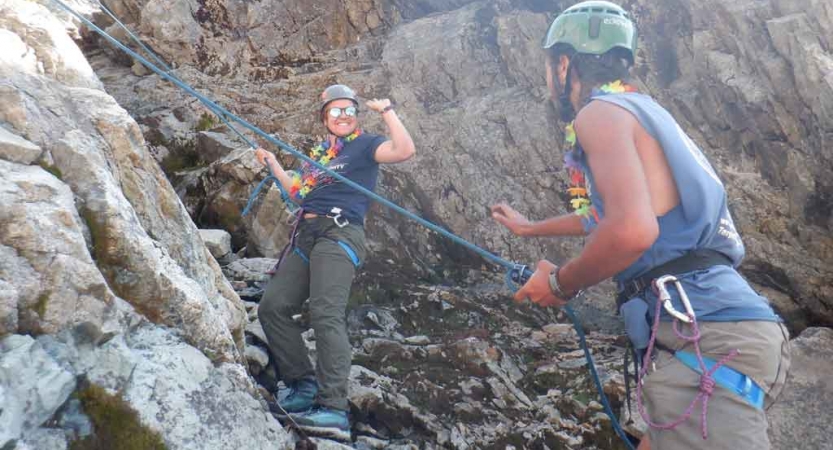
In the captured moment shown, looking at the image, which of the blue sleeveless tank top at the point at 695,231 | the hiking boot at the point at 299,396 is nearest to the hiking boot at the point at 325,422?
the hiking boot at the point at 299,396

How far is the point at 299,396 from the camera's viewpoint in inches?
195

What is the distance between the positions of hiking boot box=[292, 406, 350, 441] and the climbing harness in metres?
2.49

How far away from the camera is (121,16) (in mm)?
14898

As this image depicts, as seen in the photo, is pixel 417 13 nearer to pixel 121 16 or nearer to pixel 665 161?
pixel 121 16

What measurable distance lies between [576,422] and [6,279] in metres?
5.10

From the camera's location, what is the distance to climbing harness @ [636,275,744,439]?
247 cm

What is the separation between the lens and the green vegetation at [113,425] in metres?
2.88

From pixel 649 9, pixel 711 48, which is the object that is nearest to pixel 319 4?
pixel 649 9

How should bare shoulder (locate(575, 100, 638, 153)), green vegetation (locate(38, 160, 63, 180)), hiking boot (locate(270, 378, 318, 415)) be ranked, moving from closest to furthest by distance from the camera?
bare shoulder (locate(575, 100, 638, 153)) → green vegetation (locate(38, 160, 63, 180)) → hiking boot (locate(270, 378, 318, 415))

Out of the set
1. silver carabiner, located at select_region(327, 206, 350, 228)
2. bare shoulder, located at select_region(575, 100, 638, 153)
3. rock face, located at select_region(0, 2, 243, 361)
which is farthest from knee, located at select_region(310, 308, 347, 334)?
bare shoulder, located at select_region(575, 100, 638, 153)

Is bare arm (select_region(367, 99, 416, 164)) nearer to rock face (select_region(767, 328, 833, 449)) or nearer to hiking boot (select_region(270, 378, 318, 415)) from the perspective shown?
hiking boot (select_region(270, 378, 318, 415))

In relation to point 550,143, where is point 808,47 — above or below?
above

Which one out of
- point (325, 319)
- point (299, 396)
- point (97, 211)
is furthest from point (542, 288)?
point (299, 396)

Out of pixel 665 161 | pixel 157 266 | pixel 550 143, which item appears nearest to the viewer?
pixel 665 161
